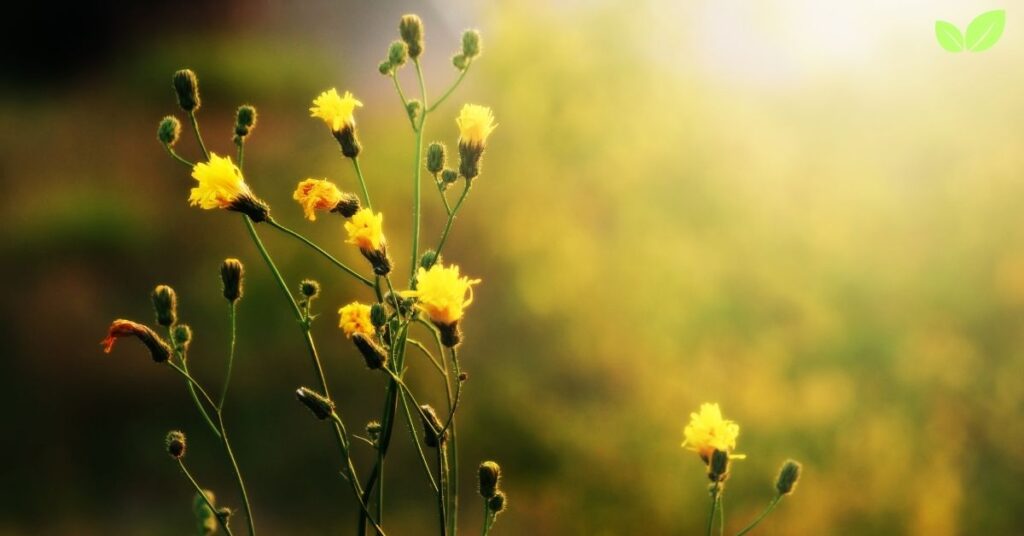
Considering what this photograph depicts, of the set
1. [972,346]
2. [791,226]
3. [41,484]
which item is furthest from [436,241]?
[972,346]

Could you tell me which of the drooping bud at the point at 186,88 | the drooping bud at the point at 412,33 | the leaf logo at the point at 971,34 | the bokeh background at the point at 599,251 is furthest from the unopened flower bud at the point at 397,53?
the bokeh background at the point at 599,251

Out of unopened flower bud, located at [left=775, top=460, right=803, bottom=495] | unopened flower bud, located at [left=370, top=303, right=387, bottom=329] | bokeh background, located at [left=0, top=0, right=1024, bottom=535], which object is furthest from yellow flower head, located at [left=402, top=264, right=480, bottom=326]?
bokeh background, located at [left=0, top=0, right=1024, bottom=535]

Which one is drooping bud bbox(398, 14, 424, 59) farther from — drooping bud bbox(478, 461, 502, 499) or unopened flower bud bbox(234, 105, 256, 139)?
drooping bud bbox(478, 461, 502, 499)

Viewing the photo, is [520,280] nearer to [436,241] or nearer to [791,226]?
[436,241]

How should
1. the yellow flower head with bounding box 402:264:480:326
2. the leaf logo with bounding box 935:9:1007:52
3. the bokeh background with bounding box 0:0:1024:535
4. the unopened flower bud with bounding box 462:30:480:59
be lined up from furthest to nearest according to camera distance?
the bokeh background with bounding box 0:0:1024:535 → the leaf logo with bounding box 935:9:1007:52 → the unopened flower bud with bounding box 462:30:480:59 → the yellow flower head with bounding box 402:264:480:326

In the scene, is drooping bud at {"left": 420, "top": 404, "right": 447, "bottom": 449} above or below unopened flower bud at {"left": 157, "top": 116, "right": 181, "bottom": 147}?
below

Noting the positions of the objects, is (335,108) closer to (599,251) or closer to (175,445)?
(175,445)

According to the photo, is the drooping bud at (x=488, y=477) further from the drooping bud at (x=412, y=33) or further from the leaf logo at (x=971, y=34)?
the leaf logo at (x=971, y=34)
